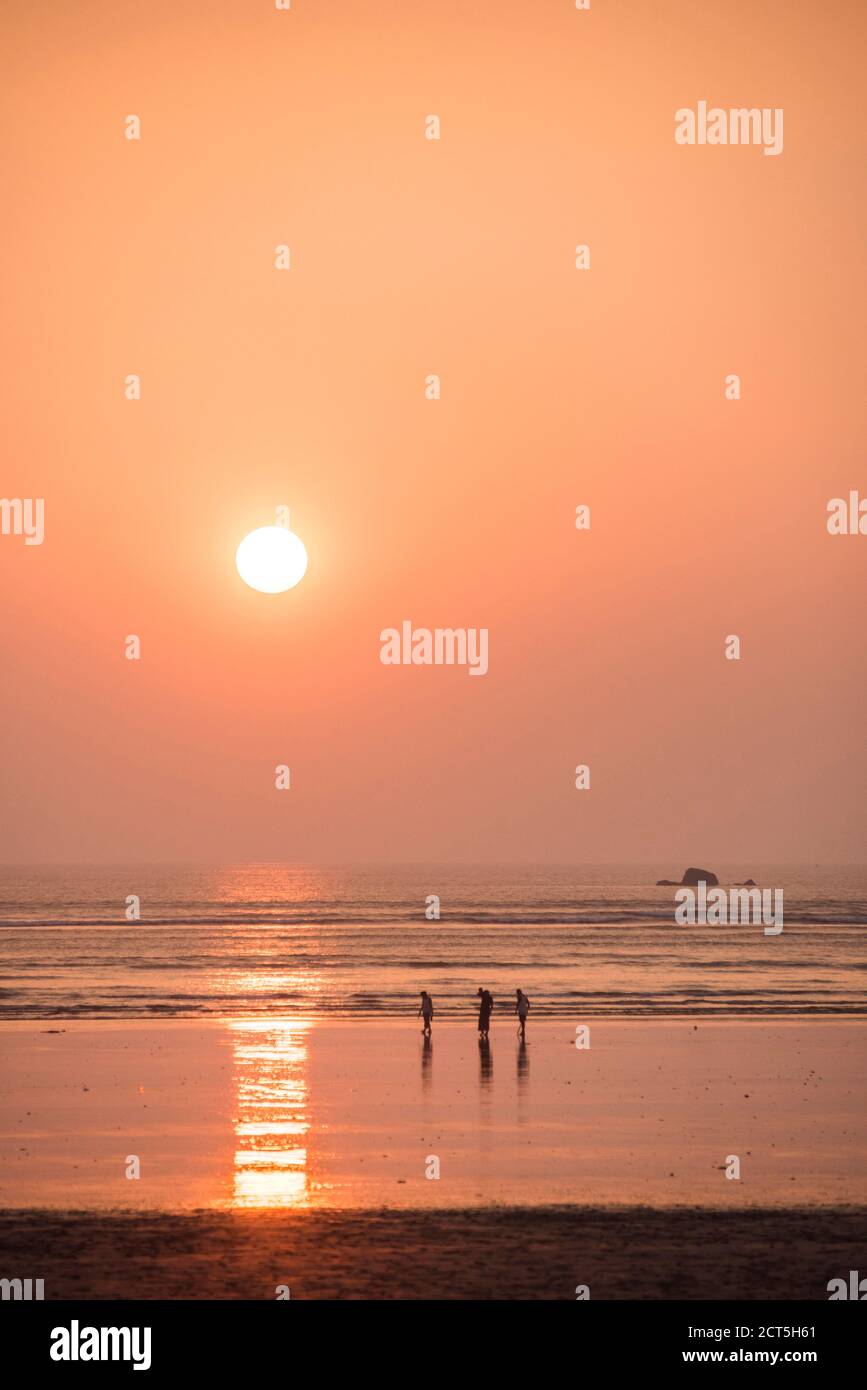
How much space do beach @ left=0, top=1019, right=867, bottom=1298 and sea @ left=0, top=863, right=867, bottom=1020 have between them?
1256cm

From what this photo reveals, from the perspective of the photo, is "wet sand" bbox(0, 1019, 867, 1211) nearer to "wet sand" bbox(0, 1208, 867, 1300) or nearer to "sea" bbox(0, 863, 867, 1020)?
"wet sand" bbox(0, 1208, 867, 1300)

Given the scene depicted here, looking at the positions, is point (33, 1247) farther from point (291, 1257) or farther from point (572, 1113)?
point (572, 1113)

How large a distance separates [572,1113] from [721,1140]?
125 inches

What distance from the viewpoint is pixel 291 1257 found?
1516 centimetres

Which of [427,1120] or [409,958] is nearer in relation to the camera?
[427,1120]

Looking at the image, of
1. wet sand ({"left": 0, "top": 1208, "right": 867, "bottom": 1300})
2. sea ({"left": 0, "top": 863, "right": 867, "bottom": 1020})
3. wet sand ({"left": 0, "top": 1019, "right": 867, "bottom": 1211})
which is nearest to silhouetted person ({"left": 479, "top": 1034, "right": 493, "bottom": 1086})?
wet sand ({"left": 0, "top": 1019, "right": 867, "bottom": 1211})

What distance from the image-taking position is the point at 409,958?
237ft

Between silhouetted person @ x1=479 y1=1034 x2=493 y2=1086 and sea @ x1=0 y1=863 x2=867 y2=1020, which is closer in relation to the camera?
silhouetted person @ x1=479 y1=1034 x2=493 y2=1086

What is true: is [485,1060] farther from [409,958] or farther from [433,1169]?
[409,958]

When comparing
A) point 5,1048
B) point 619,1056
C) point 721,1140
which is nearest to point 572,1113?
point 721,1140

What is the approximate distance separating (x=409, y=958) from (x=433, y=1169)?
174 feet

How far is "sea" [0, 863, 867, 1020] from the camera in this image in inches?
1822

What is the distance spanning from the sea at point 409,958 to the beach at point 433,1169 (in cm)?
1256

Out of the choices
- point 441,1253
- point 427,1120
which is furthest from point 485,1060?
point 441,1253
